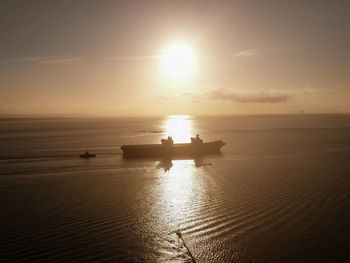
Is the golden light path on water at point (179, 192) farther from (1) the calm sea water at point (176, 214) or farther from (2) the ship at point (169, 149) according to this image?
(2) the ship at point (169, 149)

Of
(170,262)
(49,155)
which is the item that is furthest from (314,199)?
(49,155)

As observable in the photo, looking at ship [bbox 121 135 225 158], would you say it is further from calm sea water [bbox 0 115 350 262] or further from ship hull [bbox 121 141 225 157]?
calm sea water [bbox 0 115 350 262]

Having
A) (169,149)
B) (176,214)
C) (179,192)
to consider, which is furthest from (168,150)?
(176,214)

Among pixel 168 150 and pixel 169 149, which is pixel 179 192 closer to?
pixel 168 150

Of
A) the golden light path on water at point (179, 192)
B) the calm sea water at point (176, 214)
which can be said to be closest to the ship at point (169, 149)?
the golden light path on water at point (179, 192)

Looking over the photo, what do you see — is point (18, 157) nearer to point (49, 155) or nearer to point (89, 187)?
point (49, 155)

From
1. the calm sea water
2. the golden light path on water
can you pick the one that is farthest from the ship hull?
the calm sea water

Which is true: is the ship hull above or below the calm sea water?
above
